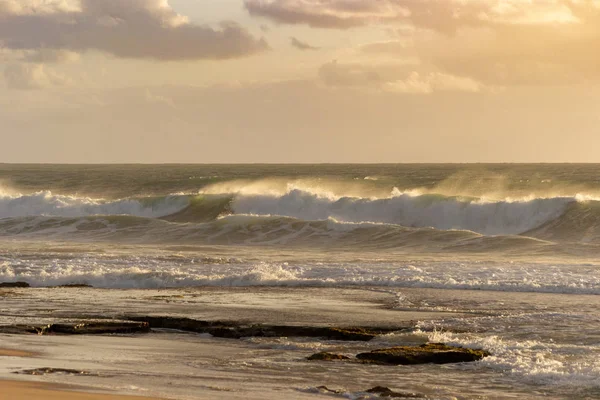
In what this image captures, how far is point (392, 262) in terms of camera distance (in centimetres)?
Result: 2800

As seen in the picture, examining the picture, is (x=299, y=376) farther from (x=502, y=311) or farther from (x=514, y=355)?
(x=502, y=311)

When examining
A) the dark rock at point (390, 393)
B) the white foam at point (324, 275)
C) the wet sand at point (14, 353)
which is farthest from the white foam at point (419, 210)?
the dark rock at point (390, 393)

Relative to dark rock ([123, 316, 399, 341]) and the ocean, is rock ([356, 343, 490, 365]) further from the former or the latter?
dark rock ([123, 316, 399, 341])

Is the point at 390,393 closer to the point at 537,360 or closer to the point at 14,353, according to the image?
the point at 537,360

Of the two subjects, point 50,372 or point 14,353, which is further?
point 14,353

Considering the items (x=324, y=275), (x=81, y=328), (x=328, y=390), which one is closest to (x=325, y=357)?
(x=328, y=390)

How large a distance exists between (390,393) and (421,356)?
2.21 m

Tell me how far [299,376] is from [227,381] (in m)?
0.97

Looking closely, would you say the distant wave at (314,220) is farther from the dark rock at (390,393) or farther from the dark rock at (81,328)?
the dark rock at (390,393)

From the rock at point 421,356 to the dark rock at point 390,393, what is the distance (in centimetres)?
186

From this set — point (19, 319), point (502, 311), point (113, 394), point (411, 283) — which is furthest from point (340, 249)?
point (113, 394)

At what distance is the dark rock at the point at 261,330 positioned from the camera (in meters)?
15.0

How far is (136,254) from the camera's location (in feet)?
102

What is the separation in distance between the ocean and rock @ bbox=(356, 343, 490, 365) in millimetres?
278
